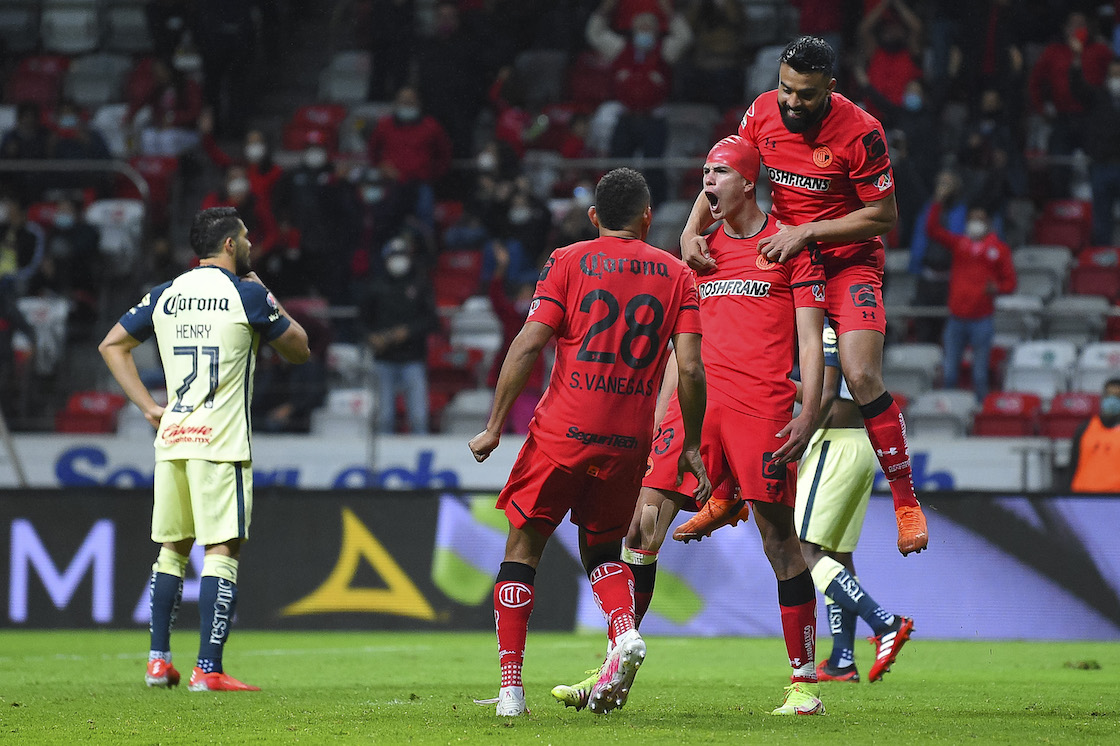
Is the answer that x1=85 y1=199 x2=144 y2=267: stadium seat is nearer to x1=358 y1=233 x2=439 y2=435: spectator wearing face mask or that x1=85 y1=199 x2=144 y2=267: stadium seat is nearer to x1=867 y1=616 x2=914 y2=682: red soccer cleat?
x1=358 y1=233 x2=439 y2=435: spectator wearing face mask

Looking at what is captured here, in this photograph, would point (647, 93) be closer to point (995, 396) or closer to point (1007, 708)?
point (995, 396)

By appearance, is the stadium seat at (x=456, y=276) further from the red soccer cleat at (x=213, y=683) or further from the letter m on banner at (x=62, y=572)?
the red soccer cleat at (x=213, y=683)

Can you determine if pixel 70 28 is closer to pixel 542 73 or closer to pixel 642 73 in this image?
pixel 542 73

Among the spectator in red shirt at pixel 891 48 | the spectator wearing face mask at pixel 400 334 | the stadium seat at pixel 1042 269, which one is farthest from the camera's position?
the spectator in red shirt at pixel 891 48

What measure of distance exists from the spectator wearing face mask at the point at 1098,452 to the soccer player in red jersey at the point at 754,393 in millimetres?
6645

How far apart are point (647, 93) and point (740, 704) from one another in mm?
11712

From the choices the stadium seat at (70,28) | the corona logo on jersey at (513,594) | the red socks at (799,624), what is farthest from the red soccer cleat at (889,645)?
the stadium seat at (70,28)

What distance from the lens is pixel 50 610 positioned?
11.9 m

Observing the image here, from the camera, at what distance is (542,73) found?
19.3 m

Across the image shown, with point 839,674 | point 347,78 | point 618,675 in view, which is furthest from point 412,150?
point 618,675

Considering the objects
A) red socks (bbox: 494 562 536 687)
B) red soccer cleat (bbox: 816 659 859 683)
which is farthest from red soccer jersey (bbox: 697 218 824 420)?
red soccer cleat (bbox: 816 659 859 683)

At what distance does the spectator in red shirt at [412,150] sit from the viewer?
54.6 ft

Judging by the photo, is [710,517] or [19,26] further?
[19,26]

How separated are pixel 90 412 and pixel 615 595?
998 centimetres
